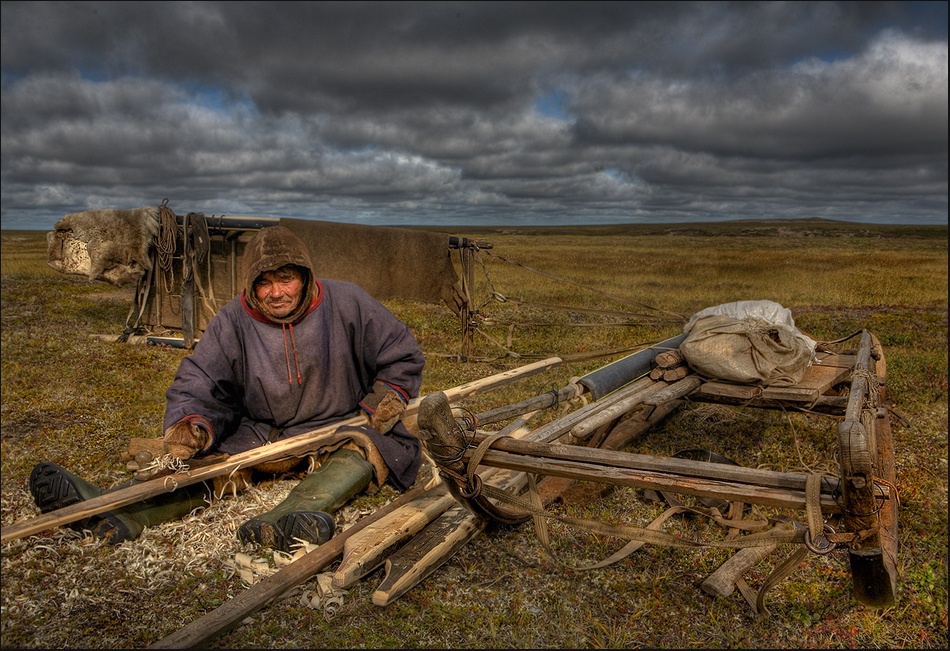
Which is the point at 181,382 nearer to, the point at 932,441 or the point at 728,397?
the point at 728,397

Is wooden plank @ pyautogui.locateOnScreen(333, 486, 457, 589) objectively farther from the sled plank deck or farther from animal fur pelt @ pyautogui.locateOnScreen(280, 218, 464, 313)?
animal fur pelt @ pyautogui.locateOnScreen(280, 218, 464, 313)

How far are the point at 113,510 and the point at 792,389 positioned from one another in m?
4.81

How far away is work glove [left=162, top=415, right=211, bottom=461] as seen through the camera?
149 inches

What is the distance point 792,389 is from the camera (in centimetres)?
509

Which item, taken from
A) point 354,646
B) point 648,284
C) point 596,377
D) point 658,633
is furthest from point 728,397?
point 648,284

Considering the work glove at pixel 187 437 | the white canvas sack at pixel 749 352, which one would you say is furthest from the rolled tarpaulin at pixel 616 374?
the work glove at pixel 187 437

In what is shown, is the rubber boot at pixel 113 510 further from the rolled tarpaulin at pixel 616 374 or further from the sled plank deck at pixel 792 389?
the sled plank deck at pixel 792 389

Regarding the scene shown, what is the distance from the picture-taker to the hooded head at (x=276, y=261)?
415cm

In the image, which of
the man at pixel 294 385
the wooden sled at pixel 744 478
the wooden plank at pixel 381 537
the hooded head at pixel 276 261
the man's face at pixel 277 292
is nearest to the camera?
the wooden sled at pixel 744 478

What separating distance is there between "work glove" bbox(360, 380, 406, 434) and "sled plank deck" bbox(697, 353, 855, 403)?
252 centimetres

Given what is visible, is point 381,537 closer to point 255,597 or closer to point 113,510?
point 255,597

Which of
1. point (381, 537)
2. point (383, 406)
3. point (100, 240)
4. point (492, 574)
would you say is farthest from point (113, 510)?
point (100, 240)

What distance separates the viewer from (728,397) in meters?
5.21

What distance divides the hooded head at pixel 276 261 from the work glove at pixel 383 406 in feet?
2.46
